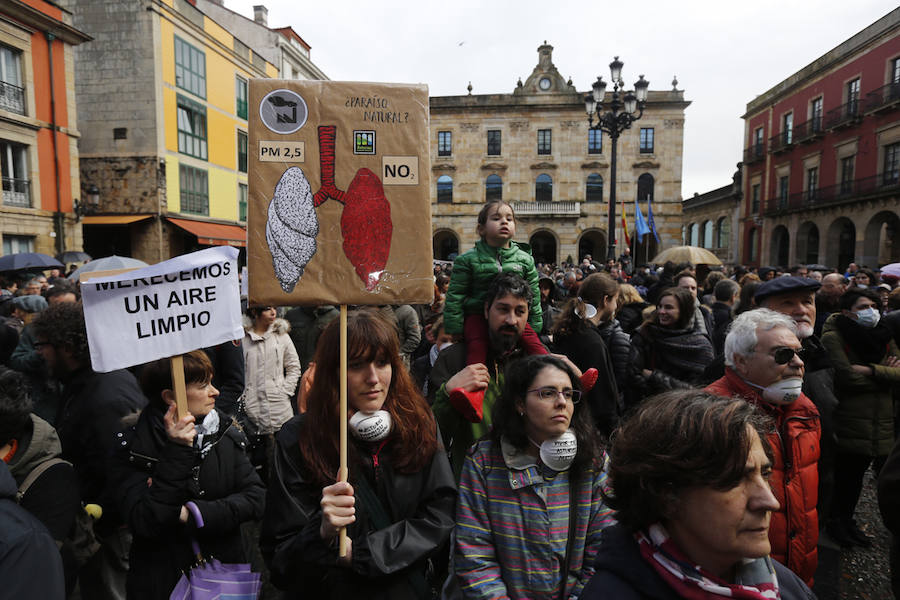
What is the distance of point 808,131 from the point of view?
26812mm

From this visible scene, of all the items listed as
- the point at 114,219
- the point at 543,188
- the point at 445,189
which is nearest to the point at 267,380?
the point at 114,219

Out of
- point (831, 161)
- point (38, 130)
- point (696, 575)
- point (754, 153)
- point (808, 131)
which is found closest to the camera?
point (696, 575)

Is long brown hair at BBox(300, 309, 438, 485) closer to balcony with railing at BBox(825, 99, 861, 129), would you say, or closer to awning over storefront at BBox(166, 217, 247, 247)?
awning over storefront at BBox(166, 217, 247, 247)

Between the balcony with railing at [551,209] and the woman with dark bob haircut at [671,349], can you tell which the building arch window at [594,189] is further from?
the woman with dark bob haircut at [671,349]

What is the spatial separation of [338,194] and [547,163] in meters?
36.3

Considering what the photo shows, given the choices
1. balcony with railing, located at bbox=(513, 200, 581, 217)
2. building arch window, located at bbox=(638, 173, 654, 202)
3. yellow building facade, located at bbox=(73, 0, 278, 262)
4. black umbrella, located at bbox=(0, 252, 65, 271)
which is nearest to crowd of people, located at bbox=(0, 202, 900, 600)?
black umbrella, located at bbox=(0, 252, 65, 271)

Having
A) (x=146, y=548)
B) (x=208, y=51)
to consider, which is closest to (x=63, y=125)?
(x=208, y=51)

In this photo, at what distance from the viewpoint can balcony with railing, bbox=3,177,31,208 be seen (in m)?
14.4

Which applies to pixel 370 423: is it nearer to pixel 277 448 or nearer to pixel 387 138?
pixel 277 448

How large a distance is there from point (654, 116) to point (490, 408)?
A: 37905mm

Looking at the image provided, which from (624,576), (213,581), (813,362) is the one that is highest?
(813,362)

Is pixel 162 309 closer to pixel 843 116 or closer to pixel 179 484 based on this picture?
pixel 179 484

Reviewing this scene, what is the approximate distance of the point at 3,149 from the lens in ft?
47.2

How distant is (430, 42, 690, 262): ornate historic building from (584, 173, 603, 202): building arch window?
7 centimetres
